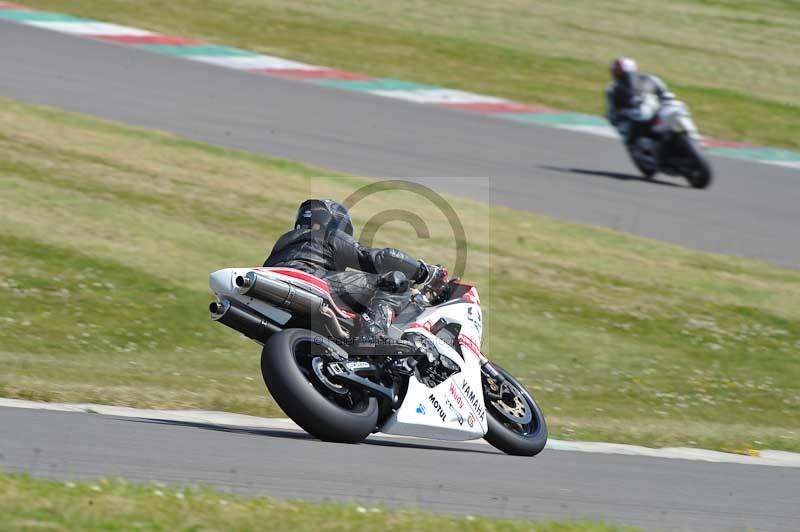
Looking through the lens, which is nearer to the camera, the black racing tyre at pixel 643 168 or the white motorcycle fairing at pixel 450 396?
the white motorcycle fairing at pixel 450 396

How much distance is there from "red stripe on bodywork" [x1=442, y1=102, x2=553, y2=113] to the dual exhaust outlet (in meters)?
15.0

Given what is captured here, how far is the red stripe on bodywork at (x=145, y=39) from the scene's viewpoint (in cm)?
2316

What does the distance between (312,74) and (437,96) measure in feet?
7.37

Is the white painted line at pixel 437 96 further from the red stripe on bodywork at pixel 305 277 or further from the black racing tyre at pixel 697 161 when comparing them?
the red stripe on bodywork at pixel 305 277

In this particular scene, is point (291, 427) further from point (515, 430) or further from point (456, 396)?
point (515, 430)

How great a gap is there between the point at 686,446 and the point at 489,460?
2553 mm

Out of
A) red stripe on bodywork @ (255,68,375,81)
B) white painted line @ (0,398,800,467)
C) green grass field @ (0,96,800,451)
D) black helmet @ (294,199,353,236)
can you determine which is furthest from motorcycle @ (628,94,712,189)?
black helmet @ (294,199,353,236)

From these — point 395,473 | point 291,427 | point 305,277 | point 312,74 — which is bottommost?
point 312,74

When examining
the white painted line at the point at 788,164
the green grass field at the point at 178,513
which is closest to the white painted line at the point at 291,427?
the green grass field at the point at 178,513

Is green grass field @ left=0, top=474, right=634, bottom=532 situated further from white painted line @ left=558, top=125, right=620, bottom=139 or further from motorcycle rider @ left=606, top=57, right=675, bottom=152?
white painted line @ left=558, top=125, right=620, bottom=139

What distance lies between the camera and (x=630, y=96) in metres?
Answer: 19.5

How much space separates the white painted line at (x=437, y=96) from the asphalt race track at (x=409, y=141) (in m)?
0.54

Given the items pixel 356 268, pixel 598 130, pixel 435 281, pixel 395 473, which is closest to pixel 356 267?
pixel 356 268

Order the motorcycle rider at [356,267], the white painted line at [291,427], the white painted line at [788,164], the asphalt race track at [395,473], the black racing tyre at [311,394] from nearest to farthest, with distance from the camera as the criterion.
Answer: the asphalt race track at [395,473] < the black racing tyre at [311,394] < the motorcycle rider at [356,267] < the white painted line at [291,427] < the white painted line at [788,164]
